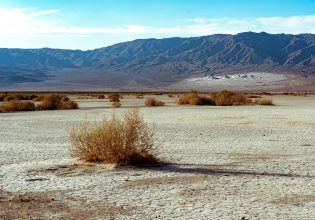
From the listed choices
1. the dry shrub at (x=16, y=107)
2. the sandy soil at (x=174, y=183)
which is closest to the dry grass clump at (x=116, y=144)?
the sandy soil at (x=174, y=183)

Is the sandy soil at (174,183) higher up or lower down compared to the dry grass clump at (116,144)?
lower down

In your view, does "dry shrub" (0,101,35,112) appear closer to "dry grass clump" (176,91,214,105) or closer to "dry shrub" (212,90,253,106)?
"dry grass clump" (176,91,214,105)

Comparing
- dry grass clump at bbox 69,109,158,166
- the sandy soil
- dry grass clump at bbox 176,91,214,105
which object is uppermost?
dry grass clump at bbox 69,109,158,166

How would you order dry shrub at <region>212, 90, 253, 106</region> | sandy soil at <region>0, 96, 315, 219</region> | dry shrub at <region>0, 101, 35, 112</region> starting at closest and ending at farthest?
sandy soil at <region>0, 96, 315, 219</region> → dry shrub at <region>0, 101, 35, 112</region> → dry shrub at <region>212, 90, 253, 106</region>

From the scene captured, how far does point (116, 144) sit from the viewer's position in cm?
1257

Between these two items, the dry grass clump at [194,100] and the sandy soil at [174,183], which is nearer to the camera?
the sandy soil at [174,183]

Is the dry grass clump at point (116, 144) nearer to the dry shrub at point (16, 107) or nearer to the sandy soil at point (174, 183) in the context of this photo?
the sandy soil at point (174, 183)

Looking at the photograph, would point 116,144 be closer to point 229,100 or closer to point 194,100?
point 194,100

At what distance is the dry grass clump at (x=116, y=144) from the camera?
1258 centimetres

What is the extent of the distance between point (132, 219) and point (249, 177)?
3.84 m

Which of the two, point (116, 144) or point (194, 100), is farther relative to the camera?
point (194, 100)

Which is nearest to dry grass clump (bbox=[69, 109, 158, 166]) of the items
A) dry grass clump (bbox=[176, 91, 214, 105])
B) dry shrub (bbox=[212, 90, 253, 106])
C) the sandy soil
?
the sandy soil

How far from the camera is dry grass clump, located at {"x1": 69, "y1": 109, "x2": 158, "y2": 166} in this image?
41.3ft

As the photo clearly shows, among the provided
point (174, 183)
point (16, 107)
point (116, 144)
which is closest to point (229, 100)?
point (16, 107)
